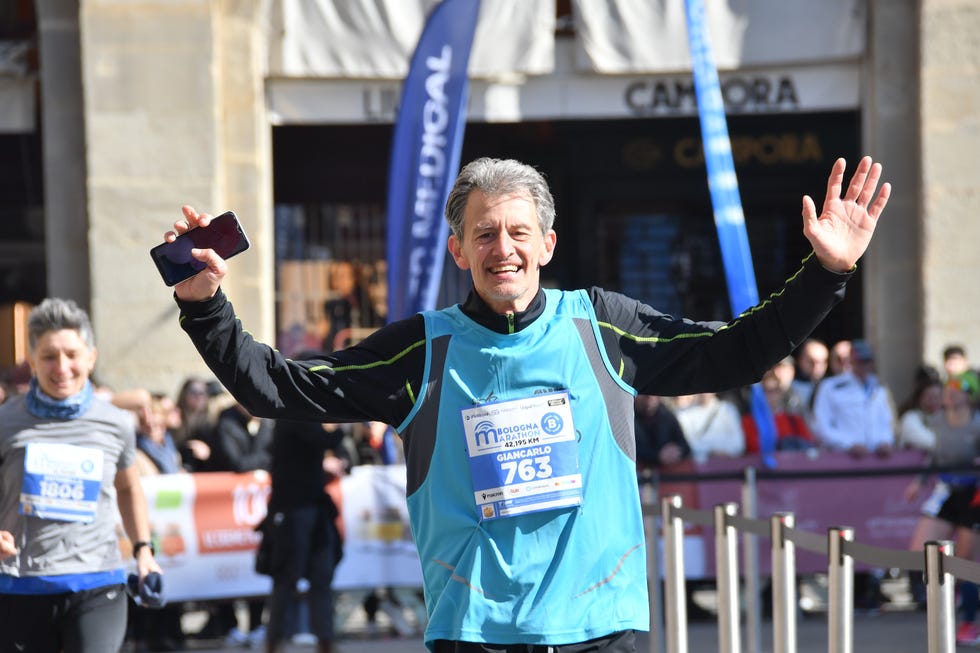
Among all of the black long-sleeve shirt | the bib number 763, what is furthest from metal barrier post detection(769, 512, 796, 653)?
the bib number 763

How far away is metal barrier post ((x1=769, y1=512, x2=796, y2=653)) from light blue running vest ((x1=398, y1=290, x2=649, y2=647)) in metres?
2.74

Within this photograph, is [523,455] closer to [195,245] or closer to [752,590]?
[195,245]

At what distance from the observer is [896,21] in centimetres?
1455

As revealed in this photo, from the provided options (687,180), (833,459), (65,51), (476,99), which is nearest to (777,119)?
(687,180)

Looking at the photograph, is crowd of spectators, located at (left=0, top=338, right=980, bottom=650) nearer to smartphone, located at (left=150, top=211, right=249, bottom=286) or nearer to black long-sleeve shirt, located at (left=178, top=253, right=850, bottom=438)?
black long-sleeve shirt, located at (left=178, top=253, right=850, bottom=438)

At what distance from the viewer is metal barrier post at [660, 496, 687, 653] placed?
23.5ft

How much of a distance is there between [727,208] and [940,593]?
259 inches

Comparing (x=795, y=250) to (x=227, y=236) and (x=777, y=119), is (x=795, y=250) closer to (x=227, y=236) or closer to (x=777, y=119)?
(x=777, y=119)

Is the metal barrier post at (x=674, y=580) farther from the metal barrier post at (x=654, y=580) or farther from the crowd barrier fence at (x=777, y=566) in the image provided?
the metal barrier post at (x=654, y=580)

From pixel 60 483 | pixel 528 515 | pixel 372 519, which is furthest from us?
pixel 372 519

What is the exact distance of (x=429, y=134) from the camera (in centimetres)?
1241

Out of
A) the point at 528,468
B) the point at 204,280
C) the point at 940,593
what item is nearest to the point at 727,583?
the point at 940,593

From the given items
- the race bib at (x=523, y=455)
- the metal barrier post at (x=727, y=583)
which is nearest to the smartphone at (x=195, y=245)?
the race bib at (x=523, y=455)

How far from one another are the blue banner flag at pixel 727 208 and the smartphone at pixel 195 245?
7.22m
